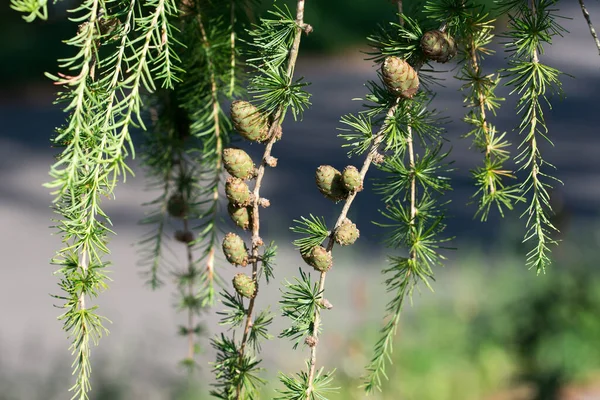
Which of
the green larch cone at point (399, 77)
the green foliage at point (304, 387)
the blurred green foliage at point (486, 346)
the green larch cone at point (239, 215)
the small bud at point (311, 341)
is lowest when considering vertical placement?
the blurred green foliage at point (486, 346)

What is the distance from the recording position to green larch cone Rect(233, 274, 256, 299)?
0.41 m

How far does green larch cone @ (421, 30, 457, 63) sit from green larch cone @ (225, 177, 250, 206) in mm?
125

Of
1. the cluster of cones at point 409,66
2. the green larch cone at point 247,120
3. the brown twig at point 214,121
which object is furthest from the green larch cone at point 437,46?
the brown twig at point 214,121

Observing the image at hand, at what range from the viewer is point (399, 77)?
38 centimetres

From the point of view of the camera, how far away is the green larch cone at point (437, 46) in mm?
387

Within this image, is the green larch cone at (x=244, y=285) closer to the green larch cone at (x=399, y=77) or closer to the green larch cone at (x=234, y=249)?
the green larch cone at (x=234, y=249)

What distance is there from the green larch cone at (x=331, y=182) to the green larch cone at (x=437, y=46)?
0.27 ft

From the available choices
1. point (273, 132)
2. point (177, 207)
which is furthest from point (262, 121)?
point (177, 207)

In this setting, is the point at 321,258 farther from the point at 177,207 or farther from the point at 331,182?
the point at 177,207

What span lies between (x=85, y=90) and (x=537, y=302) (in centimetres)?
139

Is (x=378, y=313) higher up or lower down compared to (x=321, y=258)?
lower down

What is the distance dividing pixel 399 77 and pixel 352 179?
60 millimetres

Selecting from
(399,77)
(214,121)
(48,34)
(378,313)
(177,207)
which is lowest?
(48,34)

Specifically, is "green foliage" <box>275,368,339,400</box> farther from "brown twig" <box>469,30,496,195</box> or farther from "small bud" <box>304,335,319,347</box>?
"brown twig" <box>469,30,496,195</box>
